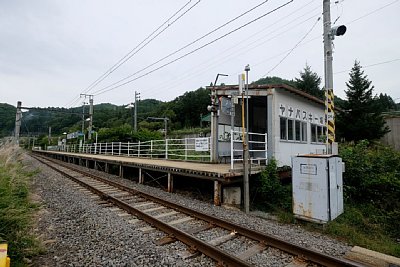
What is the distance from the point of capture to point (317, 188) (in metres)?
5.52

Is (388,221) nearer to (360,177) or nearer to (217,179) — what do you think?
(360,177)

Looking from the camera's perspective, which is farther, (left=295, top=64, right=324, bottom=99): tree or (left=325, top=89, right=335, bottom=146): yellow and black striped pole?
(left=295, top=64, right=324, bottom=99): tree

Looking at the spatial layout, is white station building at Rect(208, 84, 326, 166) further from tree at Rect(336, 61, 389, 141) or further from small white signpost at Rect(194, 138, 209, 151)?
tree at Rect(336, 61, 389, 141)

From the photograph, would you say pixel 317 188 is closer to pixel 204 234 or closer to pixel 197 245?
pixel 204 234

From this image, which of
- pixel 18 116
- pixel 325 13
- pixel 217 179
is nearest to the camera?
pixel 217 179

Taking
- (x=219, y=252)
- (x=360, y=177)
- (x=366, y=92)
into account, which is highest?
(x=366, y=92)

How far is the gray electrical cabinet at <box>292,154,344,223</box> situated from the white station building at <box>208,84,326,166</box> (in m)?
2.05

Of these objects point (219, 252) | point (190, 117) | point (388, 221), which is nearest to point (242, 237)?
point (219, 252)

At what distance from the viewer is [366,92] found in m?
21.6

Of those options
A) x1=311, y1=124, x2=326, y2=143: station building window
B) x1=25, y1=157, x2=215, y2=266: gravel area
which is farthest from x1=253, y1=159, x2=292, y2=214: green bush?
x1=311, y1=124, x2=326, y2=143: station building window

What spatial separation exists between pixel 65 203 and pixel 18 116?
25508mm

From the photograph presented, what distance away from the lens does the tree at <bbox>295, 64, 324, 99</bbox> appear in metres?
31.8

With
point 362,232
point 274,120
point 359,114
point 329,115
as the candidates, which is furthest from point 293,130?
point 359,114

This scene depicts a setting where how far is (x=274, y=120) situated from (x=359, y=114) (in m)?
16.4
